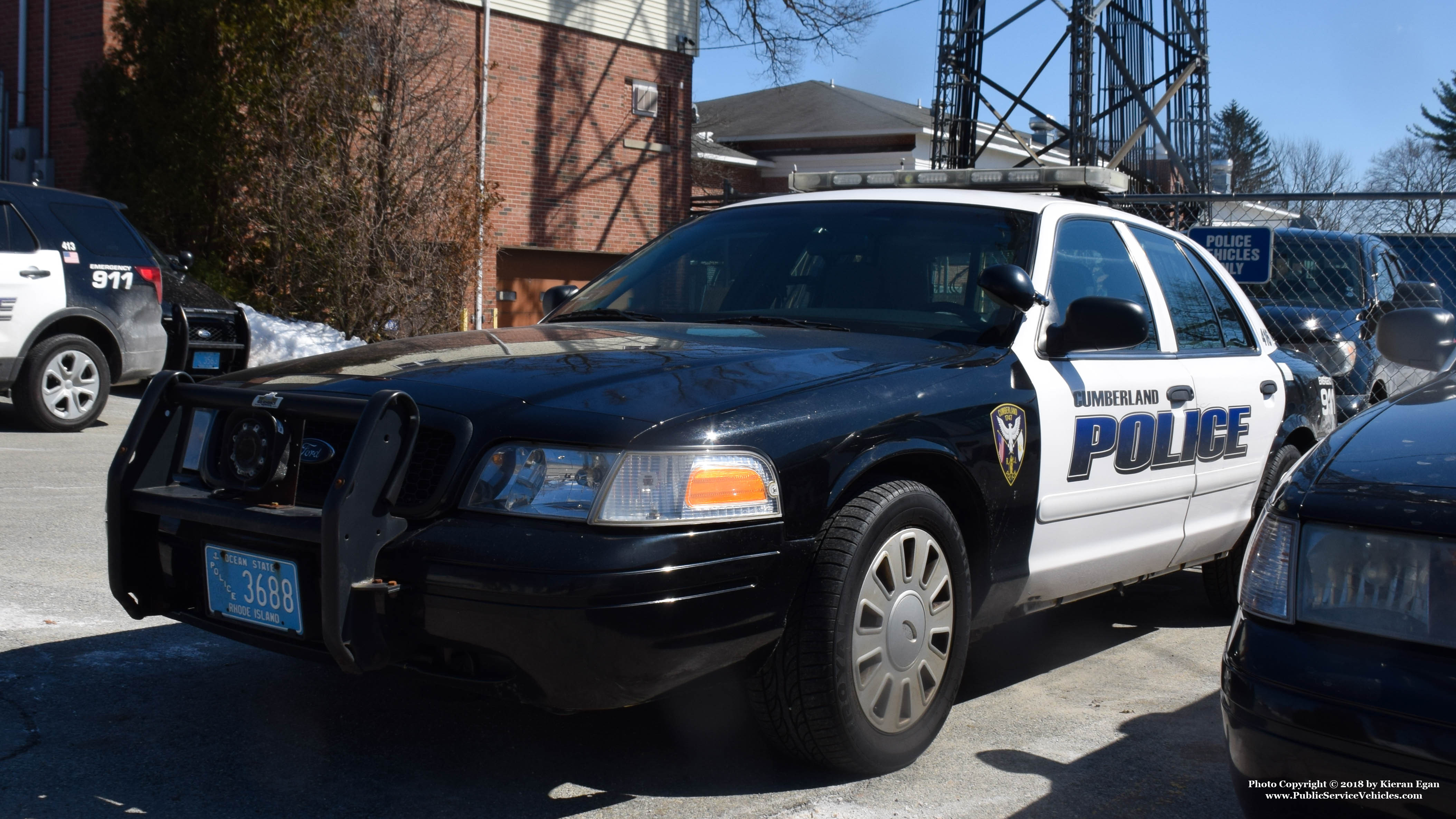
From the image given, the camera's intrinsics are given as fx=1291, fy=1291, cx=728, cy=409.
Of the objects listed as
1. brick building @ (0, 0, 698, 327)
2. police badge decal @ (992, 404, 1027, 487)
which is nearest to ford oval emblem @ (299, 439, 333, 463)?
police badge decal @ (992, 404, 1027, 487)

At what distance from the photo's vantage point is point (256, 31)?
48.4 feet

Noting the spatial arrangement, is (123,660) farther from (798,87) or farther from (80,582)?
(798,87)

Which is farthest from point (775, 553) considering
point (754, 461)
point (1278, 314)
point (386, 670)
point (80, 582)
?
point (1278, 314)

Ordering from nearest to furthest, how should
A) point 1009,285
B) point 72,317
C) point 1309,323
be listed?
point 1009,285 < point 1309,323 < point 72,317

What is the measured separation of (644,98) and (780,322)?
765 inches

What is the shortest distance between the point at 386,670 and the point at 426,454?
0.50m

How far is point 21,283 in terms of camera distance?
9.20 meters

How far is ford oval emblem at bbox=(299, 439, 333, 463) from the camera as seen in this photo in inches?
123

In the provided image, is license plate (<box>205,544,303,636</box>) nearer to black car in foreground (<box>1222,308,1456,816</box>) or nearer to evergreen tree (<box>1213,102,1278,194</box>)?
black car in foreground (<box>1222,308,1456,816</box>)

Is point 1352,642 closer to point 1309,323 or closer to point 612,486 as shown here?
point 612,486

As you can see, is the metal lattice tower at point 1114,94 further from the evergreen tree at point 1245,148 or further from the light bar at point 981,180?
the evergreen tree at point 1245,148

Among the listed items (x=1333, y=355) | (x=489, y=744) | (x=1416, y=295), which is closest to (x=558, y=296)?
(x=489, y=744)

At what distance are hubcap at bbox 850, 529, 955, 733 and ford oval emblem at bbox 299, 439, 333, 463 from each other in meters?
1.34

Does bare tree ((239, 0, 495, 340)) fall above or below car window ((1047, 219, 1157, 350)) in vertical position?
above
